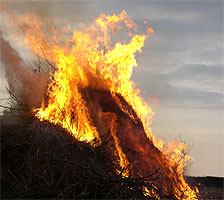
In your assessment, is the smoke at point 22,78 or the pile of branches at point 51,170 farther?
the smoke at point 22,78

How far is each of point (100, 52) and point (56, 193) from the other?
5.41 metres

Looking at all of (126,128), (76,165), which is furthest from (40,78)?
(76,165)

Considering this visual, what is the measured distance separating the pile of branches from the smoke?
198 cm

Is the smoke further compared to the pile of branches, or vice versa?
the smoke

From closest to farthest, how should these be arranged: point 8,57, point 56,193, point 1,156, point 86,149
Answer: point 56,193 → point 1,156 → point 86,149 → point 8,57

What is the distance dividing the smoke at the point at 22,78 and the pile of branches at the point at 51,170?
77.8 inches

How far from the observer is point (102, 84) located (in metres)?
11.6

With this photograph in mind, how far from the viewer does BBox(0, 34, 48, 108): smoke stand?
11.1 meters

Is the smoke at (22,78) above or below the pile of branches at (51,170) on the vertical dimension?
above

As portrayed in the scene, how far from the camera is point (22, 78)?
11.5 meters

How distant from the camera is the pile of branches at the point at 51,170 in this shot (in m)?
7.77

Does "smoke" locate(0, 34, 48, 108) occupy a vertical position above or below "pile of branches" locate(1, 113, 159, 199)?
above

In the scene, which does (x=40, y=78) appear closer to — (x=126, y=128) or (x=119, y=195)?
(x=126, y=128)

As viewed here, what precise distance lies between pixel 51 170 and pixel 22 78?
4.45m
